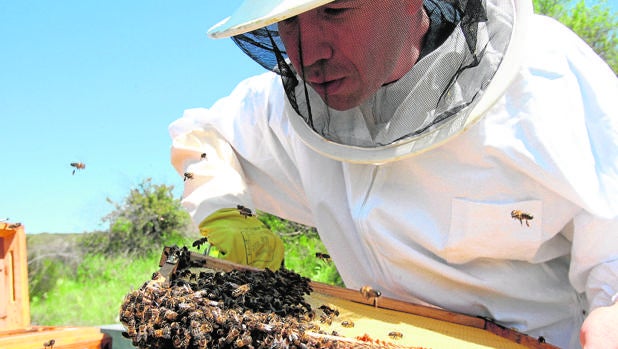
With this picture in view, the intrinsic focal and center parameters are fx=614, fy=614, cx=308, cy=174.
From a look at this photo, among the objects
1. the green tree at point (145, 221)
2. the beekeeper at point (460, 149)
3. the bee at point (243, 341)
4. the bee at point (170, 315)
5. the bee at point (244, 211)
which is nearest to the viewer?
the bee at point (243, 341)

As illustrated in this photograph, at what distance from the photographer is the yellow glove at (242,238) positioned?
Answer: 2861mm

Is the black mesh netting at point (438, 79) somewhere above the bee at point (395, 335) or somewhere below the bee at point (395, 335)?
above

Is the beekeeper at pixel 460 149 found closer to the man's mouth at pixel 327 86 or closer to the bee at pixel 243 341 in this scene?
the man's mouth at pixel 327 86

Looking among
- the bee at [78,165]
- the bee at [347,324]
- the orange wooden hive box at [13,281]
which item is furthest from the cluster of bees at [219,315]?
the bee at [78,165]

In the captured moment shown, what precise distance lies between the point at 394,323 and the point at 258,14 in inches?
45.4

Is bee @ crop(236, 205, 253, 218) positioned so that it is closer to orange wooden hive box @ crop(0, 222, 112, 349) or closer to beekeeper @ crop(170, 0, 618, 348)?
beekeeper @ crop(170, 0, 618, 348)

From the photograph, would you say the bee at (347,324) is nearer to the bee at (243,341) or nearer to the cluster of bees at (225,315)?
the cluster of bees at (225,315)

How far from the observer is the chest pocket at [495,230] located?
2.34 m

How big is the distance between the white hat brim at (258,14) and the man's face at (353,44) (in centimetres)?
29

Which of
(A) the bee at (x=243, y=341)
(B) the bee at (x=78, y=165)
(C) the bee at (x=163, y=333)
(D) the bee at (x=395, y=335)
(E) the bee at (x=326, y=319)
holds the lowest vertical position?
(D) the bee at (x=395, y=335)

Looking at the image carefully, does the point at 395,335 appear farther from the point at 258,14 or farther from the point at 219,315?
the point at 258,14

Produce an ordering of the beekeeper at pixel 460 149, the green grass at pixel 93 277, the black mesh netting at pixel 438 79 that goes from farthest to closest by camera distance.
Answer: the green grass at pixel 93 277
the black mesh netting at pixel 438 79
the beekeeper at pixel 460 149

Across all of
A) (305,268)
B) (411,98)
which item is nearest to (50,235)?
(305,268)

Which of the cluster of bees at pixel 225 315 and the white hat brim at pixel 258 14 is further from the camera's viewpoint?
the white hat brim at pixel 258 14
